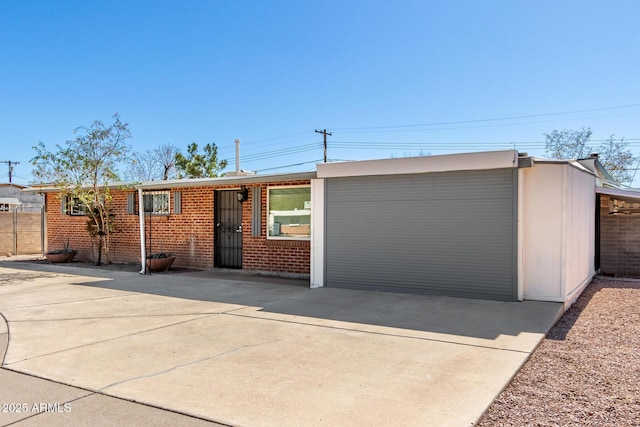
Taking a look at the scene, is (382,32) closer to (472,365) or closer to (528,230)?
(528,230)

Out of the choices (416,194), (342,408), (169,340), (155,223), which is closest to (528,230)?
(416,194)

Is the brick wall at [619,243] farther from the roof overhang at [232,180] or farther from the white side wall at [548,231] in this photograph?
the roof overhang at [232,180]

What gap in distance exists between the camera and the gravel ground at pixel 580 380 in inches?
122

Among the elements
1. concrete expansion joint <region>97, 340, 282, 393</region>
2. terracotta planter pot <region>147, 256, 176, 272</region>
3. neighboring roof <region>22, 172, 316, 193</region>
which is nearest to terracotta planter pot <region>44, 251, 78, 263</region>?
neighboring roof <region>22, 172, 316, 193</region>

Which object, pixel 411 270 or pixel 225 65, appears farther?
pixel 225 65

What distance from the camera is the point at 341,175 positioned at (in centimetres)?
850

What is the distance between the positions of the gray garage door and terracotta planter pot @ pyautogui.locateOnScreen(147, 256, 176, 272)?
5166 millimetres

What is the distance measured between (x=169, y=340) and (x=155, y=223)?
855cm

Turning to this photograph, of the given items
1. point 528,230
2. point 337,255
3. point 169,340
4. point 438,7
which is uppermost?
point 438,7

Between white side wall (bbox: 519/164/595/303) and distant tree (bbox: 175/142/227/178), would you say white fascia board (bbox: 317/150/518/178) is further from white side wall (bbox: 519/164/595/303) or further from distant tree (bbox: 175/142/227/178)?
distant tree (bbox: 175/142/227/178)

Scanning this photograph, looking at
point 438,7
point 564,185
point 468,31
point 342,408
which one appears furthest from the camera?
point 468,31

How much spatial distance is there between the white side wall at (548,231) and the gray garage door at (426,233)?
28 centimetres

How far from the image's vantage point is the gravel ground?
3090 mm

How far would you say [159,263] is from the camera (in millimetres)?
11547
